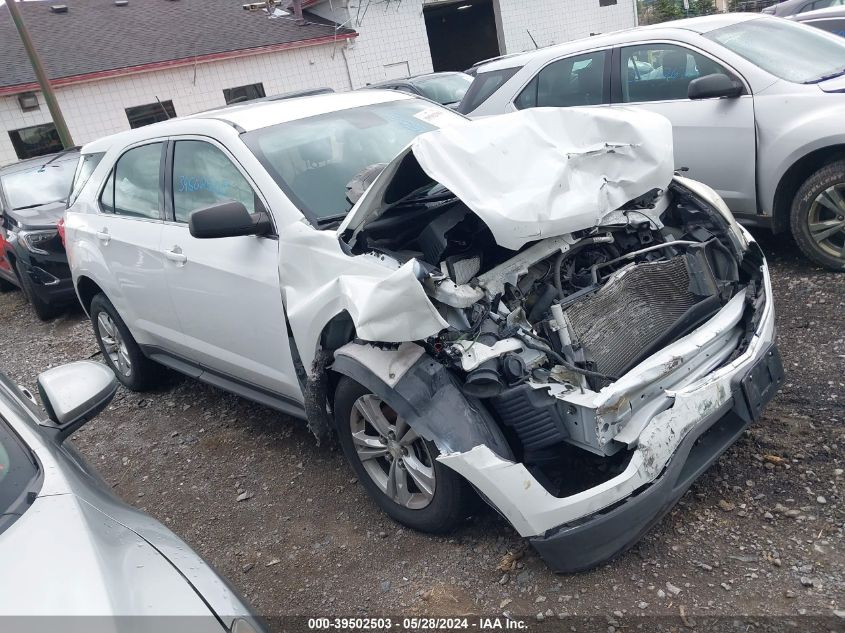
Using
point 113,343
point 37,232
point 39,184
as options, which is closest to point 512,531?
point 113,343

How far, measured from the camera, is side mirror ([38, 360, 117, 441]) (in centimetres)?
251

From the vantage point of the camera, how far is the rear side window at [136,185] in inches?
181

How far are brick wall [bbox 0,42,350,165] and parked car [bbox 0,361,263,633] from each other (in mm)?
16508

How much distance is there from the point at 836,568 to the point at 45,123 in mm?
18819

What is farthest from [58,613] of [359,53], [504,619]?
[359,53]

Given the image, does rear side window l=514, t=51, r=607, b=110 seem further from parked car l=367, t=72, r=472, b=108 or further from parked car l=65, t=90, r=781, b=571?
parked car l=367, t=72, r=472, b=108

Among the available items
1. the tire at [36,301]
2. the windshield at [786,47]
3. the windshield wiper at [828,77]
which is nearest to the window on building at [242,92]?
the tire at [36,301]

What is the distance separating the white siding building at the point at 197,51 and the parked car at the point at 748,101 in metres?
12.9

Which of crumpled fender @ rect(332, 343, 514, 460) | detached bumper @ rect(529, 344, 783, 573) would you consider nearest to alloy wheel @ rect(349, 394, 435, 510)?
crumpled fender @ rect(332, 343, 514, 460)

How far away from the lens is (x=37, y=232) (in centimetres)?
818

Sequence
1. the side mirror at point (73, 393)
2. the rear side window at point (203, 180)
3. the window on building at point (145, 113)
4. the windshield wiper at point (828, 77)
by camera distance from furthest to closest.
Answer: the window on building at point (145, 113), the windshield wiper at point (828, 77), the rear side window at point (203, 180), the side mirror at point (73, 393)

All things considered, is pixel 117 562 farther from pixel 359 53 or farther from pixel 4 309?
pixel 359 53

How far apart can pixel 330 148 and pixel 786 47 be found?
11.9 ft

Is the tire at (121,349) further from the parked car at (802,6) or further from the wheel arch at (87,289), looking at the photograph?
the parked car at (802,6)
